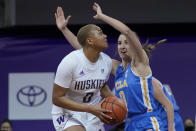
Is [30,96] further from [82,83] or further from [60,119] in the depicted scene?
[82,83]

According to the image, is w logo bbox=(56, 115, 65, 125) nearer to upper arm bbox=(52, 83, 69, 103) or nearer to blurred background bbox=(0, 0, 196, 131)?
upper arm bbox=(52, 83, 69, 103)

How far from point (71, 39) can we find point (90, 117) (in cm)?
108

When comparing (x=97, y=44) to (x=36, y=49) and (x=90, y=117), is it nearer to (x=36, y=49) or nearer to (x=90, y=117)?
(x=90, y=117)

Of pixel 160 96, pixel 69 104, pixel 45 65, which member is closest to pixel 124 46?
pixel 160 96

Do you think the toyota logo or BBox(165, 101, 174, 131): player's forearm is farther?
the toyota logo

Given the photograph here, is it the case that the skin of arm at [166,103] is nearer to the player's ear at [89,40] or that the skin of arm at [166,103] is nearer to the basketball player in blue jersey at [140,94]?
the basketball player in blue jersey at [140,94]

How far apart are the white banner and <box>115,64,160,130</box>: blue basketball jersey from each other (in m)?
4.23

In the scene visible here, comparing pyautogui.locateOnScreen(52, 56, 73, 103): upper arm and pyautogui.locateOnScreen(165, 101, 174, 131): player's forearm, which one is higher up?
pyautogui.locateOnScreen(52, 56, 73, 103): upper arm

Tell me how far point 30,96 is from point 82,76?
4.31m

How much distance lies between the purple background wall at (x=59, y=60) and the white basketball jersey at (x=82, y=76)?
12.8ft

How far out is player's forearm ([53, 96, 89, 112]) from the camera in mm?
6852

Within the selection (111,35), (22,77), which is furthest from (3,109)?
(111,35)

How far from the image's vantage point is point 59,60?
11.2 metres

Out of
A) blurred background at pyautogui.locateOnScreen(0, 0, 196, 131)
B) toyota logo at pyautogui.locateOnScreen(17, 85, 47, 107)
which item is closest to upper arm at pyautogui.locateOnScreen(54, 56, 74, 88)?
blurred background at pyautogui.locateOnScreen(0, 0, 196, 131)
